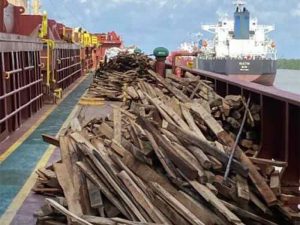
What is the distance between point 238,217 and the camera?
5.10 metres

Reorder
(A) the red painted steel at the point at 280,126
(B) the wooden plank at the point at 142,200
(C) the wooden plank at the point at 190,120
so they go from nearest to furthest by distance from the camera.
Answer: (B) the wooden plank at the point at 142,200, (A) the red painted steel at the point at 280,126, (C) the wooden plank at the point at 190,120

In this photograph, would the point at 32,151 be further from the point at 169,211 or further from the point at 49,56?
the point at 49,56

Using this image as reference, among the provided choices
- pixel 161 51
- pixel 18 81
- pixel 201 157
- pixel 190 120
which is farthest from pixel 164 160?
pixel 161 51

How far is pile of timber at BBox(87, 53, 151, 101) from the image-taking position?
1694 centimetres

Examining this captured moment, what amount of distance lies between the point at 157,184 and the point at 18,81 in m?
7.01

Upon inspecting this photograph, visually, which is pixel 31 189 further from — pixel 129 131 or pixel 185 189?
pixel 185 189

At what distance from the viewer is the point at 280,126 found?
25.1ft

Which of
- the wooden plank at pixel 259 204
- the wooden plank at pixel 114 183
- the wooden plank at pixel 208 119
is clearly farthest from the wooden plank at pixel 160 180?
the wooden plank at pixel 208 119

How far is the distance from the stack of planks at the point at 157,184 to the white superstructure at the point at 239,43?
47.1 meters

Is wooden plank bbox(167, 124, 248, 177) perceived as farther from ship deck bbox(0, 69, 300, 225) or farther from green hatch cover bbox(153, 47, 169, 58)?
green hatch cover bbox(153, 47, 169, 58)

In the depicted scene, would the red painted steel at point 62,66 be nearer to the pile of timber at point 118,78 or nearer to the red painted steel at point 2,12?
the pile of timber at point 118,78

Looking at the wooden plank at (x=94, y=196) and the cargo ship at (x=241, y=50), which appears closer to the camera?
the wooden plank at (x=94, y=196)

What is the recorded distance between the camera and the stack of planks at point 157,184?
195 inches

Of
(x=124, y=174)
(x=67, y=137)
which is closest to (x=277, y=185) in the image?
(x=124, y=174)
